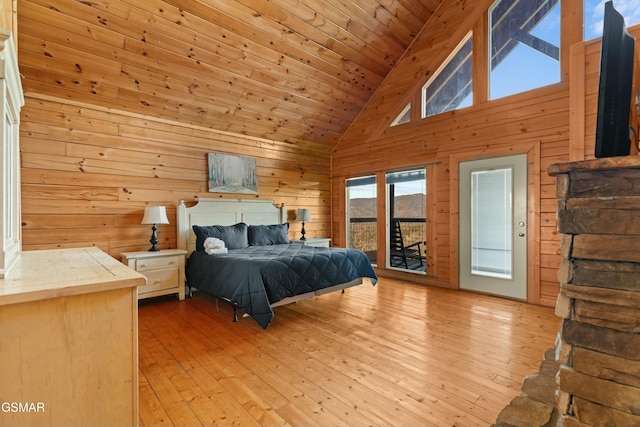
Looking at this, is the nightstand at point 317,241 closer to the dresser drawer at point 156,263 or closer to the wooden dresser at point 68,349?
the dresser drawer at point 156,263

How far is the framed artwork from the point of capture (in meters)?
4.68

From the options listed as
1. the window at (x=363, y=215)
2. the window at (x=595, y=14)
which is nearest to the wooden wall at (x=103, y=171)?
the window at (x=363, y=215)

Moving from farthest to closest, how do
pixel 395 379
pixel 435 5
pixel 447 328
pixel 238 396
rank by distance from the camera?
pixel 435 5, pixel 447 328, pixel 395 379, pixel 238 396

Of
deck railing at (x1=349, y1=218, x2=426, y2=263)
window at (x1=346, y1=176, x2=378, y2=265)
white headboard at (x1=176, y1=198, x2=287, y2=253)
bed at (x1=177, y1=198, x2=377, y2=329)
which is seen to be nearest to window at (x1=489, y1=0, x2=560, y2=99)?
Answer: deck railing at (x1=349, y1=218, x2=426, y2=263)

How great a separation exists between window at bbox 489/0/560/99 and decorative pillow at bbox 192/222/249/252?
12.7 feet

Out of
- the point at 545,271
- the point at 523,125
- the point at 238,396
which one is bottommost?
the point at 238,396

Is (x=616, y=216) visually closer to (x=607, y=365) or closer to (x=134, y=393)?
(x=607, y=365)

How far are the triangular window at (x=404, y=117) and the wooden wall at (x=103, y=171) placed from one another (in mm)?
2568

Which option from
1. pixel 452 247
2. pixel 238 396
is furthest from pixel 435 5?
pixel 238 396

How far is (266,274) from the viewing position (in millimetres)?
2924

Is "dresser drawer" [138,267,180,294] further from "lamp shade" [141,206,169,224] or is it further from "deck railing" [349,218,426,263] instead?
"deck railing" [349,218,426,263]

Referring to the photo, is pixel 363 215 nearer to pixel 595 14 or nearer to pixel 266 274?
pixel 266 274

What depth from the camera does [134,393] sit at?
1.13 meters

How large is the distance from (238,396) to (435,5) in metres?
5.21
